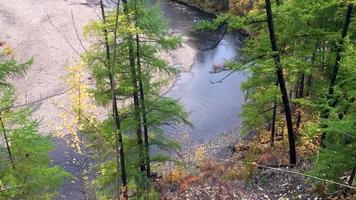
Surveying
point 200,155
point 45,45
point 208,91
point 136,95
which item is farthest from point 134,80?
point 45,45

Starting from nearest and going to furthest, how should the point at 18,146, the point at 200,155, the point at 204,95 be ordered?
the point at 18,146, the point at 200,155, the point at 204,95

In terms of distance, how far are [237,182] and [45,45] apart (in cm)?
2358

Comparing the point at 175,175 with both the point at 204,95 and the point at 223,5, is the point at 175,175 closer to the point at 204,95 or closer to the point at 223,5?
the point at 204,95

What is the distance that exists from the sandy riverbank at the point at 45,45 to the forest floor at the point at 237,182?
1039 cm

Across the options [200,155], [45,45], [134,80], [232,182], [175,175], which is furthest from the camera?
[45,45]

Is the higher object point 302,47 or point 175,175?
point 302,47

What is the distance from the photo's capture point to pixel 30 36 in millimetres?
35031

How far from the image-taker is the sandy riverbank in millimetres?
28078

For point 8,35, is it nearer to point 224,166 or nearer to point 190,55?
point 190,55

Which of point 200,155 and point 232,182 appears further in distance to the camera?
point 200,155

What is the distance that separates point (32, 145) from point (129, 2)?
5.12 m

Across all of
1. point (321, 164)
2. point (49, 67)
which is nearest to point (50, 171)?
point (321, 164)

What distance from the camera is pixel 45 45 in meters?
34.0

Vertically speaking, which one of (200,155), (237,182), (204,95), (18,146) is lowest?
(237,182)
